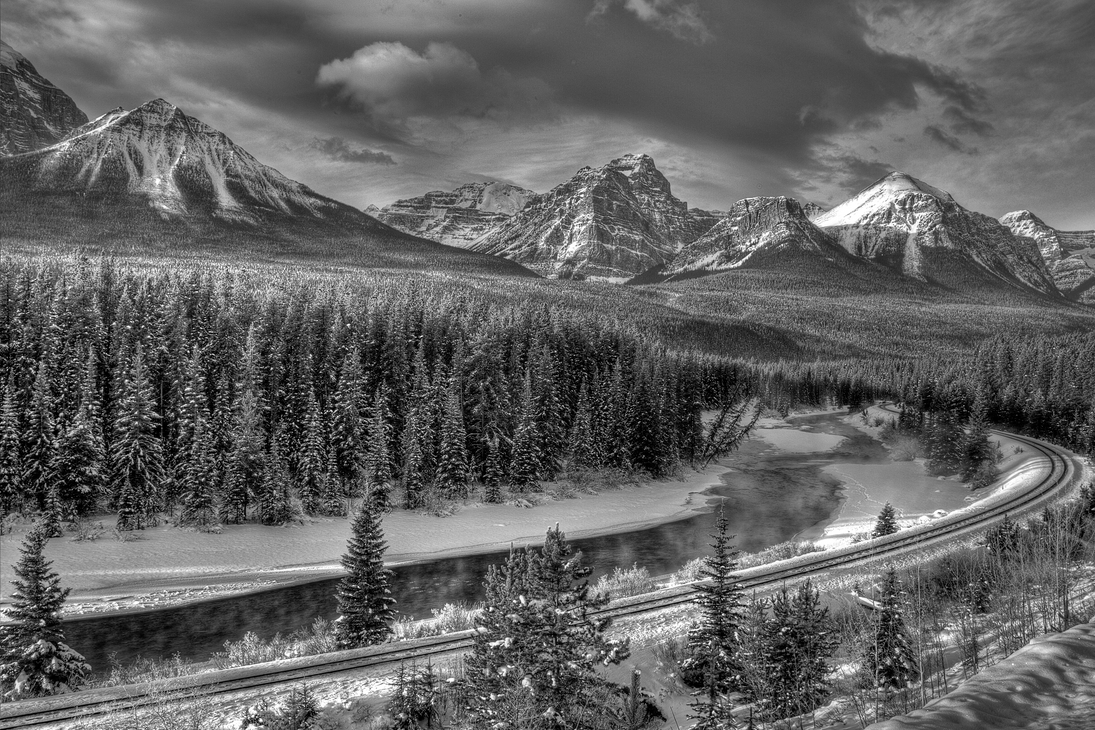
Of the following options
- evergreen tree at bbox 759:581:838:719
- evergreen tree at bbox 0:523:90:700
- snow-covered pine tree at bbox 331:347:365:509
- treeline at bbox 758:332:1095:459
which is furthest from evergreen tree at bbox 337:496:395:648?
treeline at bbox 758:332:1095:459

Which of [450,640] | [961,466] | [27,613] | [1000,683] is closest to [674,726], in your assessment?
[450,640]

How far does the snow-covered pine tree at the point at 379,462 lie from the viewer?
184ft

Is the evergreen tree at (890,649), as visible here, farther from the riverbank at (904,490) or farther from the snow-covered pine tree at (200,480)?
the snow-covered pine tree at (200,480)

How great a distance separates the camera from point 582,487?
67.9 meters

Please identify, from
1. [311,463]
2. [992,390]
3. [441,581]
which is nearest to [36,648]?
[441,581]

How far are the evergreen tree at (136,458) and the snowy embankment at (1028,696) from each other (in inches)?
2248

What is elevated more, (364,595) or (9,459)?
(364,595)

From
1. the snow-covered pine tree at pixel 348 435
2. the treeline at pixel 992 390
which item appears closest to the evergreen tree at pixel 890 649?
the snow-covered pine tree at pixel 348 435

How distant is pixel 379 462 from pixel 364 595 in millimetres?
30719

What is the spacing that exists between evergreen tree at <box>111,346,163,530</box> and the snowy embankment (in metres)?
57.1

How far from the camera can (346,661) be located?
21.9 metres

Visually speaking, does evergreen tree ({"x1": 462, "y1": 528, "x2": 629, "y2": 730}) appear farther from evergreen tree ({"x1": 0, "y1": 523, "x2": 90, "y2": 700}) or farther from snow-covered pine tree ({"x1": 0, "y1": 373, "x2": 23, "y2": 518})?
snow-covered pine tree ({"x1": 0, "y1": 373, "x2": 23, "y2": 518})

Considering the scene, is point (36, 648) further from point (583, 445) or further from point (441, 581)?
point (583, 445)

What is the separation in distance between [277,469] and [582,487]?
104 ft
